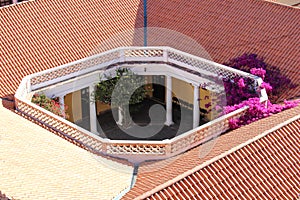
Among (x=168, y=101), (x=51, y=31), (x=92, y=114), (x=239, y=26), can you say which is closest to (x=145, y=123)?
(x=168, y=101)

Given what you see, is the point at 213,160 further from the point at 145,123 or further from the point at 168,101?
the point at 145,123

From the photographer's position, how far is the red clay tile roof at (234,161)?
20.8 meters

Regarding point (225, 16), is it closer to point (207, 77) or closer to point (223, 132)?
point (207, 77)

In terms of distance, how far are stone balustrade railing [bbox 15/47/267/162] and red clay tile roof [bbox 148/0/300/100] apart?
1626 mm

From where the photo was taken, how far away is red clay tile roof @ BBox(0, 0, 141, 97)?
100 feet

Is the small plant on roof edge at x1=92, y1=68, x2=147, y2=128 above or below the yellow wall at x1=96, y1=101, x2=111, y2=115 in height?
above

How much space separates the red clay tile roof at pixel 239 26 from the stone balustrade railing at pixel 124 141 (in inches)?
64.0

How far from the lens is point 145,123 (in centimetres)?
3441

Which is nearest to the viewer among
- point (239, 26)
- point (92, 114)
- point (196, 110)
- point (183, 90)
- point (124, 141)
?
point (124, 141)

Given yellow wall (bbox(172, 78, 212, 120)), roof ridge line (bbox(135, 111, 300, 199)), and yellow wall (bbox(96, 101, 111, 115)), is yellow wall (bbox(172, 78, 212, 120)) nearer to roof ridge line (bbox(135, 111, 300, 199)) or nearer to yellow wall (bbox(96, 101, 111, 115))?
yellow wall (bbox(96, 101, 111, 115))

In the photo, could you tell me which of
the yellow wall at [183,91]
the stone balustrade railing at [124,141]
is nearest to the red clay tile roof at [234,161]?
the stone balustrade railing at [124,141]

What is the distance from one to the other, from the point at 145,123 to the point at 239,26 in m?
6.72

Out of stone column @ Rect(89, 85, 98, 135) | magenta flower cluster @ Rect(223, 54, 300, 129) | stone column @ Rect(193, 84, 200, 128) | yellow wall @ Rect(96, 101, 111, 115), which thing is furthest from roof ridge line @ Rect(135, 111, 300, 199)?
yellow wall @ Rect(96, 101, 111, 115)

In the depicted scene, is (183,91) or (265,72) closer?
(265,72)
